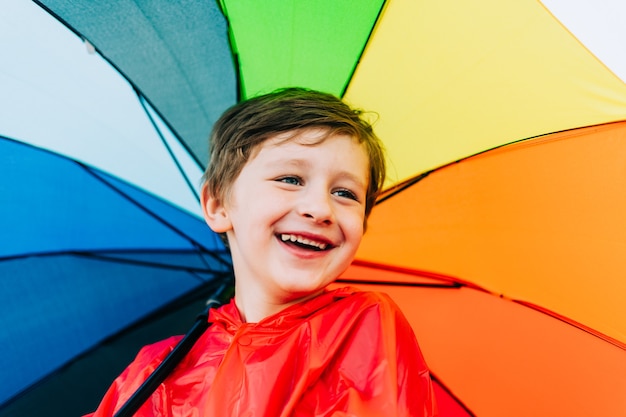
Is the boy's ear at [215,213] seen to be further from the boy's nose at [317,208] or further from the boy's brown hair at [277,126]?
the boy's nose at [317,208]

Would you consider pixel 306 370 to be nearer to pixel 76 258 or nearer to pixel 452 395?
pixel 452 395

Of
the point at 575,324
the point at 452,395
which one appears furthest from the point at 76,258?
the point at 575,324

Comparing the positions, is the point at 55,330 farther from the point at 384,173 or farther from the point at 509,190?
the point at 509,190

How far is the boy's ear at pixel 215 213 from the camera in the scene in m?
1.82

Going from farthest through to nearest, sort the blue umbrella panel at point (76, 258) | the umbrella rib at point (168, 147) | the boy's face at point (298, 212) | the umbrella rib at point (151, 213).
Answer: the umbrella rib at point (151, 213), the umbrella rib at point (168, 147), the blue umbrella panel at point (76, 258), the boy's face at point (298, 212)

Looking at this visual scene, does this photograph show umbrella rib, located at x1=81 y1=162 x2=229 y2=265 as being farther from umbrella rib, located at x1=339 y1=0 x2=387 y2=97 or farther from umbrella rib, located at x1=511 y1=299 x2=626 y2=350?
umbrella rib, located at x1=511 y1=299 x2=626 y2=350

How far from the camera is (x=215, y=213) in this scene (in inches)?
74.2

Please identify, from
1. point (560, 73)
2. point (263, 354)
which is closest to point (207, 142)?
point (263, 354)

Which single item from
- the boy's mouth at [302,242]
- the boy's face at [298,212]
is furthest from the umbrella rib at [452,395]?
the boy's mouth at [302,242]

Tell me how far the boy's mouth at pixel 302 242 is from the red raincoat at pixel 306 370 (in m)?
0.20

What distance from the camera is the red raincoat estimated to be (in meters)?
1.49

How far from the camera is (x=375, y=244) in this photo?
2.17 m

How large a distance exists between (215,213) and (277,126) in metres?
0.39

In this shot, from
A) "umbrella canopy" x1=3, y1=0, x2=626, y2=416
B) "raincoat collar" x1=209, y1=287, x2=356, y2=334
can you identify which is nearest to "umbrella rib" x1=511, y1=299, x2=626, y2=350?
"umbrella canopy" x1=3, y1=0, x2=626, y2=416
